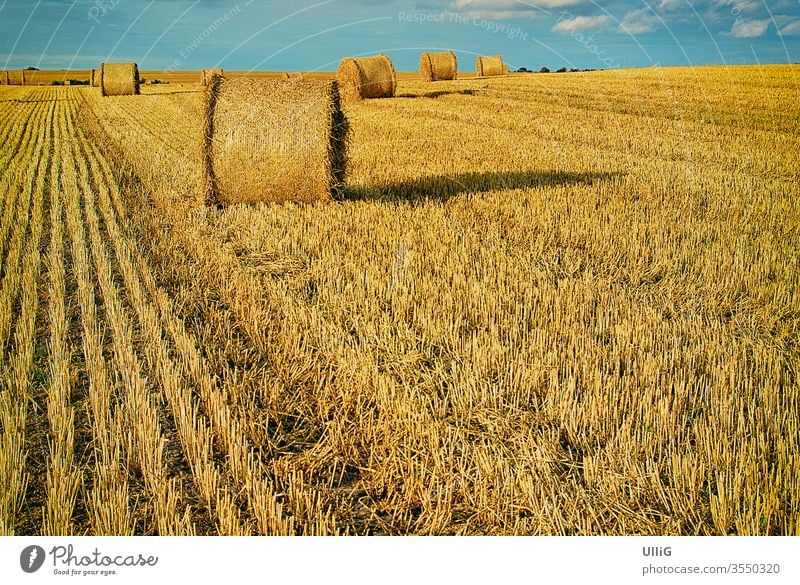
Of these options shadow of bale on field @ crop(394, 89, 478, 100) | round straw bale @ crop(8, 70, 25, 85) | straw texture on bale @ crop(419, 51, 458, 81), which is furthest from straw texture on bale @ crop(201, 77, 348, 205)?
round straw bale @ crop(8, 70, 25, 85)

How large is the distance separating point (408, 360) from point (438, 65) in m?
26.1

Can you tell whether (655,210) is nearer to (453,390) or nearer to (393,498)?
(453,390)

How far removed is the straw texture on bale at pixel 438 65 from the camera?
2842 centimetres

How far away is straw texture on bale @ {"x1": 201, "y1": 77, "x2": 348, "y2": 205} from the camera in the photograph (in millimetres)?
8031

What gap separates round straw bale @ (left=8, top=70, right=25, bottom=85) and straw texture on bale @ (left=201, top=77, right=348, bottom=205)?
1738 inches

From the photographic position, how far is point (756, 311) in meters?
4.91

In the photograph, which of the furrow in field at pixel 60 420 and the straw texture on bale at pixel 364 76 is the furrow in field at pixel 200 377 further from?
the straw texture on bale at pixel 364 76

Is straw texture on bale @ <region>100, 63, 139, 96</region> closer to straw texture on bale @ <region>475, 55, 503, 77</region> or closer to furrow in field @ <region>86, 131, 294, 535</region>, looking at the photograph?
straw texture on bale @ <region>475, 55, 503, 77</region>

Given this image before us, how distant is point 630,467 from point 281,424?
1.58m

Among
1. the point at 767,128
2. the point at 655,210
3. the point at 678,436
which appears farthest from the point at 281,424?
the point at 767,128

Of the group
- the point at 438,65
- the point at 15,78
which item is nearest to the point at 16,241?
the point at 438,65
